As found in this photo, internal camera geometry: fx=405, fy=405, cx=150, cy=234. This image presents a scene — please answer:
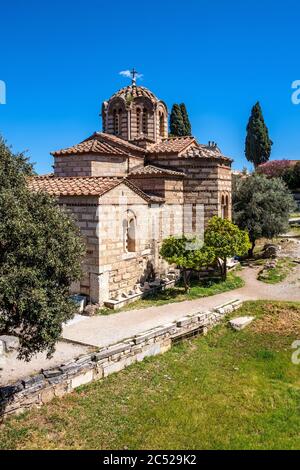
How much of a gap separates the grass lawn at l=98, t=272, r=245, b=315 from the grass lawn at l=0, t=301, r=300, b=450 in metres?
2.86

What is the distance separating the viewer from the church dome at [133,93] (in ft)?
69.8

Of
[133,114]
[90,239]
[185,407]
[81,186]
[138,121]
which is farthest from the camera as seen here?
[138,121]

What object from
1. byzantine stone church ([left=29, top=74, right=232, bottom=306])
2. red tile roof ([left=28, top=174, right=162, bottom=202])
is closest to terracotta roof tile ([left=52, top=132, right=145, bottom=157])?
byzantine stone church ([left=29, top=74, right=232, bottom=306])

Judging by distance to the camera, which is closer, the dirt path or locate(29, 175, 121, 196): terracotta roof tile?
the dirt path

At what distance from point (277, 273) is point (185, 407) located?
11411 millimetres

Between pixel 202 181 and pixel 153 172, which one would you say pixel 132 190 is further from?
pixel 202 181

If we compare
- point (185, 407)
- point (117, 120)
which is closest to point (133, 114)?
point (117, 120)

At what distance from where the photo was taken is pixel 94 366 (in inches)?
376

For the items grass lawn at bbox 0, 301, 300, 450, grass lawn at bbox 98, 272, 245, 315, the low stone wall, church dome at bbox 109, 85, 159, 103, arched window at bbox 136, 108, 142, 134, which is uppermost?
church dome at bbox 109, 85, 159, 103

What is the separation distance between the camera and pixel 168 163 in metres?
19.4

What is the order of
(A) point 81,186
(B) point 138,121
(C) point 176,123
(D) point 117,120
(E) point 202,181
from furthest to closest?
(C) point 176,123 < (D) point 117,120 < (B) point 138,121 < (E) point 202,181 < (A) point 81,186

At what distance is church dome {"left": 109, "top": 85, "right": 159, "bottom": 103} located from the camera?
69.8ft

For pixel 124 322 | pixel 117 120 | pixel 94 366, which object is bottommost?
pixel 94 366

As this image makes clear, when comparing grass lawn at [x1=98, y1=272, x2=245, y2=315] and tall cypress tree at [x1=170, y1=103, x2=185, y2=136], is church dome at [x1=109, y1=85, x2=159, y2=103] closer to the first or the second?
grass lawn at [x1=98, y1=272, x2=245, y2=315]
